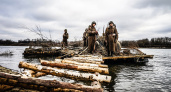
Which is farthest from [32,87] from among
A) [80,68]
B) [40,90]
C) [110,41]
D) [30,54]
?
[30,54]

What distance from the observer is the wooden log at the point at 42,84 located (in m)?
1.91

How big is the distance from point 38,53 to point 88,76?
53.9ft

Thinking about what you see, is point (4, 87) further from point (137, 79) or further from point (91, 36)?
point (91, 36)

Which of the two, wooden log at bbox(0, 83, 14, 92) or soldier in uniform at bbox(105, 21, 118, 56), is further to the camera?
soldier in uniform at bbox(105, 21, 118, 56)

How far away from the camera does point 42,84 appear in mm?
1941

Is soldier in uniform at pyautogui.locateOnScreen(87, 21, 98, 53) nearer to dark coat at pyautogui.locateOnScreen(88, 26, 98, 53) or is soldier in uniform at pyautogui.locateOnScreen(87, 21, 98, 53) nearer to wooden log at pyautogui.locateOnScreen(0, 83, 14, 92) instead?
dark coat at pyautogui.locateOnScreen(88, 26, 98, 53)

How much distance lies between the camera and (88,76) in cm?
304

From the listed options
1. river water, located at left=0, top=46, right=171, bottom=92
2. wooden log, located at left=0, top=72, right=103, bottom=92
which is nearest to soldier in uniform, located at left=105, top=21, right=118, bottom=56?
river water, located at left=0, top=46, right=171, bottom=92

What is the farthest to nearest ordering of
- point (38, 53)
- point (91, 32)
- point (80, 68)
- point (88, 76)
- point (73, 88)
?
point (38, 53), point (91, 32), point (80, 68), point (88, 76), point (73, 88)

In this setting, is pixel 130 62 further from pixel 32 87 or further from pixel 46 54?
pixel 46 54

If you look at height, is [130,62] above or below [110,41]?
below

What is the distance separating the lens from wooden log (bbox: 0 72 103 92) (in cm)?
191

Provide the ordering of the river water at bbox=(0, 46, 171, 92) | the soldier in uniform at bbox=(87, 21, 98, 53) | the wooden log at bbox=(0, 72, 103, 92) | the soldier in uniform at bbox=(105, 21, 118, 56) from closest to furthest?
the wooden log at bbox=(0, 72, 103, 92) → the river water at bbox=(0, 46, 171, 92) → the soldier in uniform at bbox=(105, 21, 118, 56) → the soldier in uniform at bbox=(87, 21, 98, 53)

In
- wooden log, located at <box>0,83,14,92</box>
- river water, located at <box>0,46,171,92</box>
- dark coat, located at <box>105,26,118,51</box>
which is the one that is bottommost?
river water, located at <box>0,46,171,92</box>
